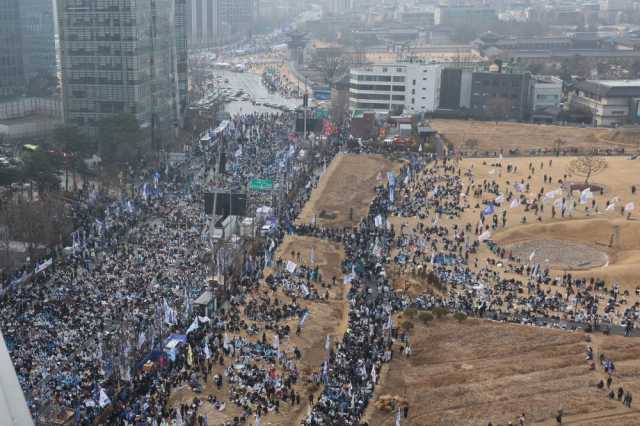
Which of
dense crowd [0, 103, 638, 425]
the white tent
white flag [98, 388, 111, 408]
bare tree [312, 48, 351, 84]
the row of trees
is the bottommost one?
dense crowd [0, 103, 638, 425]

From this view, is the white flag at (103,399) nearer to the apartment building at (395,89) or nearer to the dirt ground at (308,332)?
the dirt ground at (308,332)

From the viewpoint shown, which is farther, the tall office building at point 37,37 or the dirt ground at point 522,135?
the tall office building at point 37,37

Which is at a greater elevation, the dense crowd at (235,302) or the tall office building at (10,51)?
the tall office building at (10,51)

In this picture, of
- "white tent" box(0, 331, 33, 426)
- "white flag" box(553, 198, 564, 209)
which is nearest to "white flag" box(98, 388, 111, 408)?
"white tent" box(0, 331, 33, 426)

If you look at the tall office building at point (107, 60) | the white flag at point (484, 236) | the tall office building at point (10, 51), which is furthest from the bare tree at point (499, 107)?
the tall office building at point (10, 51)

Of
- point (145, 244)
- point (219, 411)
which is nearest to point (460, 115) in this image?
point (145, 244)

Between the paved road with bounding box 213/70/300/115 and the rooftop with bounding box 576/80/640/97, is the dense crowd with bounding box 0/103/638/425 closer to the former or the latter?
the rooftop with bounding box 576/80/640/97
